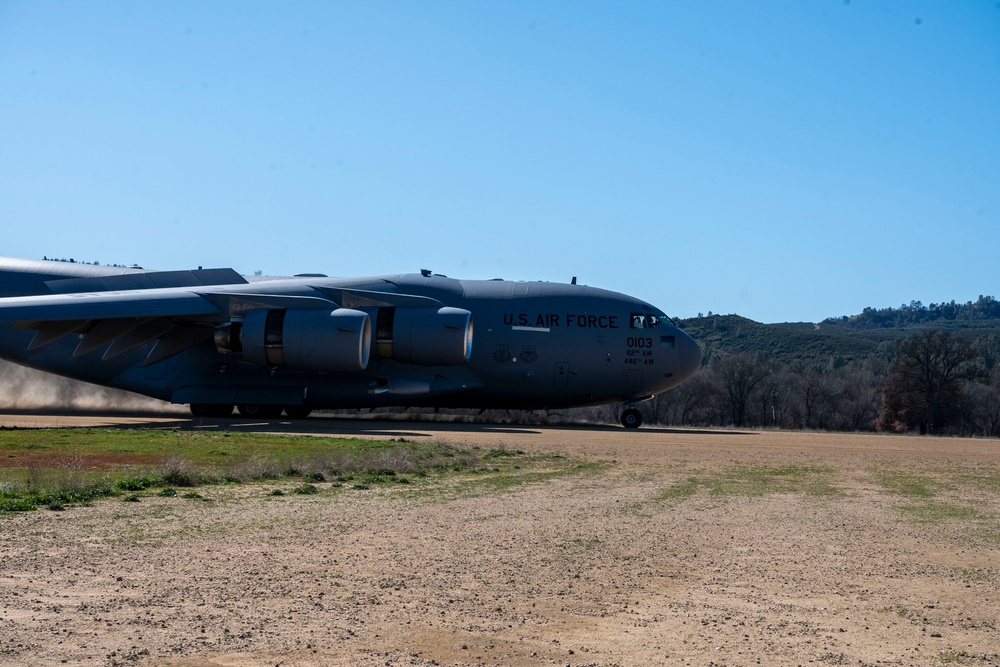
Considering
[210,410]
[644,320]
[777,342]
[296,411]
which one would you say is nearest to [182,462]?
[210,410]

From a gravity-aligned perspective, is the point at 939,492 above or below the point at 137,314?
below

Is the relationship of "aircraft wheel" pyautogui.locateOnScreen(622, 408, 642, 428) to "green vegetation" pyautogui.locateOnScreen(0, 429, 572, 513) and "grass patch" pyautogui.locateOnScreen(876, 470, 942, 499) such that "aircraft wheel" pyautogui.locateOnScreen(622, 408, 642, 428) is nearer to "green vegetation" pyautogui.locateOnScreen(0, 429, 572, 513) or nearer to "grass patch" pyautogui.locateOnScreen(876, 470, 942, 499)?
"green vegetation" pyautogui.locateOnScreen(0, 429, 572, 513)

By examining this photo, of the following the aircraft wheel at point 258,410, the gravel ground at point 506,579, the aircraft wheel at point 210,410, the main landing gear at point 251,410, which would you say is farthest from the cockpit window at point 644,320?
the gravel ground at point 506,579

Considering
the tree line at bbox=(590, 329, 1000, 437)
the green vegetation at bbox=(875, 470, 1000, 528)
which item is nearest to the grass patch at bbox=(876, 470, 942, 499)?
the green vegetation at bbox=(875, 470, 1000, 528)

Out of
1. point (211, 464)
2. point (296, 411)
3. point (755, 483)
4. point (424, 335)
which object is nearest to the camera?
point (755, 483)

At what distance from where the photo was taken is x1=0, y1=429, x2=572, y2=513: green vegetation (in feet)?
45.2

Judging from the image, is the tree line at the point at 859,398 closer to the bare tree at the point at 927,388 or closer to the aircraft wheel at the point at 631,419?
the bare tree at the point at 927,388

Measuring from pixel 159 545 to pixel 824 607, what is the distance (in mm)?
5898

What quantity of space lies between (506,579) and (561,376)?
83.3ft

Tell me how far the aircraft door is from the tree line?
1543cm

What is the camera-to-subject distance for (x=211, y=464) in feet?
58.7

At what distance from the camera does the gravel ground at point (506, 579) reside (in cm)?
672

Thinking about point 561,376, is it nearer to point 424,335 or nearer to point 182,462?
point 424,335

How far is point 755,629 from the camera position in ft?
24.1
